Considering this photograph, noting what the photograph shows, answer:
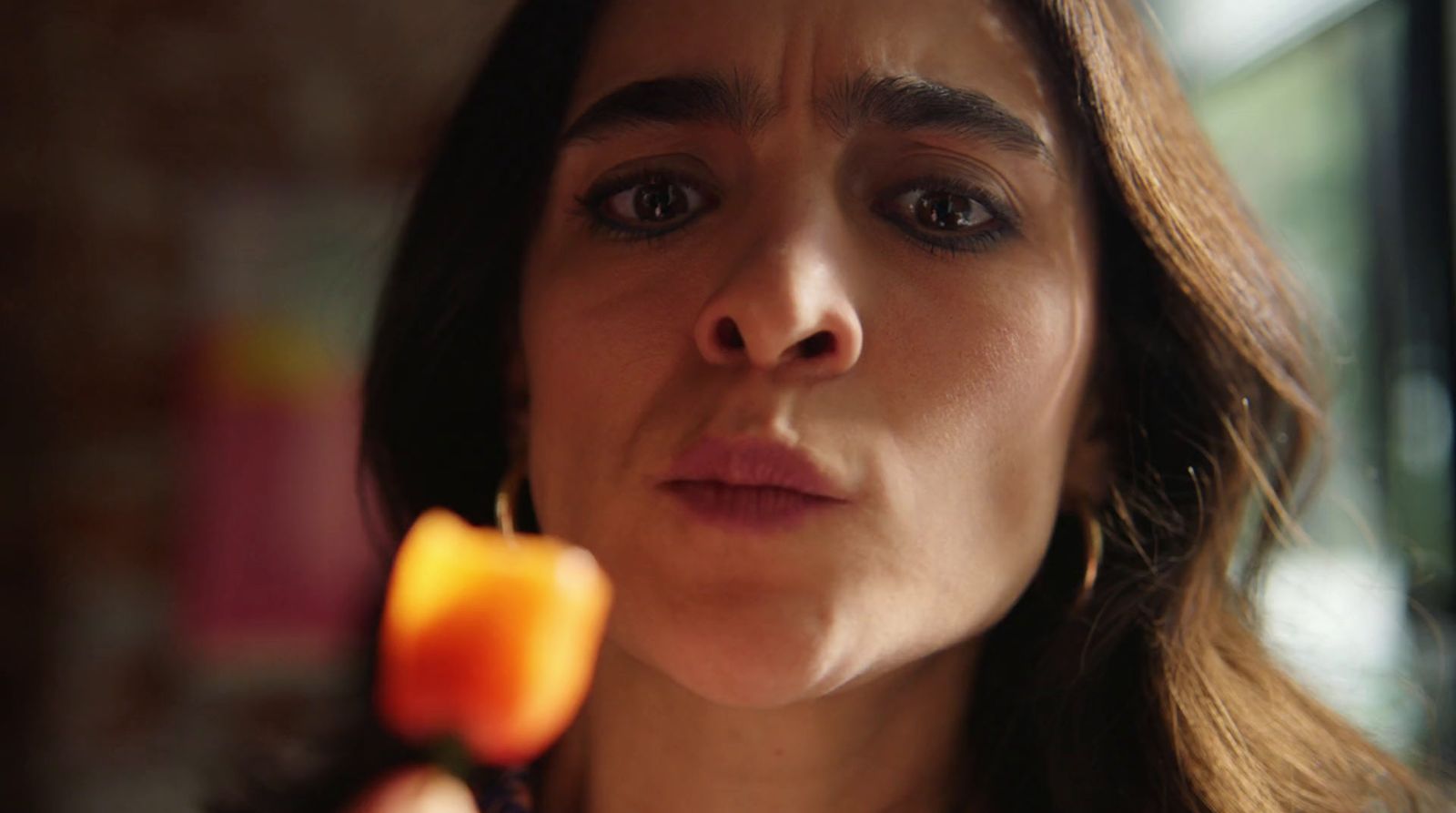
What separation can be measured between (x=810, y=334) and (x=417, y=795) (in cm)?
37

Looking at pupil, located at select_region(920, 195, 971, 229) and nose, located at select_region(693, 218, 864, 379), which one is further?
pupil, located at select_region(920, 195, 971, 229)

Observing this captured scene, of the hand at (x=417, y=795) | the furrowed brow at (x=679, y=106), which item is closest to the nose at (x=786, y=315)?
the furrowed brow at (x=679, y=106)

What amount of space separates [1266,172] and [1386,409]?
44 centimetres

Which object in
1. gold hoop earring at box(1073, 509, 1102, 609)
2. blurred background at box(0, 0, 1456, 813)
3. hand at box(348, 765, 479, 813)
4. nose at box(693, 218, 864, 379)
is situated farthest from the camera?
blurred background at box(0, 0, 1456, 813)

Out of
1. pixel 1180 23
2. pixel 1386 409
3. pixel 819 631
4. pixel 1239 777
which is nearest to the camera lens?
pixel 819 631

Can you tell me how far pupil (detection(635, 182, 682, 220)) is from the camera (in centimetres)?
74

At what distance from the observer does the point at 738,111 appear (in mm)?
699

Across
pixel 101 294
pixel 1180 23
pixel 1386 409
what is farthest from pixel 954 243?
pixel 101 294

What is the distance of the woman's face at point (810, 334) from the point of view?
0.63 metres

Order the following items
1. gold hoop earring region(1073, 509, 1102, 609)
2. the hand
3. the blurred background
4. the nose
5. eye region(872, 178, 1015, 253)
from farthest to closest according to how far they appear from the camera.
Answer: the blurred background < gold hoop earring region(1073, 509, 1102, 609) < eye region(872, 178, 1015, 253) < the nose < the hand

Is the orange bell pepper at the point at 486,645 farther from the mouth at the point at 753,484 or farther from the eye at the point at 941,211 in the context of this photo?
the eye at the point at 941,211

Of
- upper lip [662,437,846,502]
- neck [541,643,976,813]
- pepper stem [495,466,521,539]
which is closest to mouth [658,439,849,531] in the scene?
upper lip [662,437,846,502]

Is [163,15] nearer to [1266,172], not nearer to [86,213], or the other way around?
[86,213]

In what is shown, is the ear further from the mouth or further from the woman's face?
the mouth
